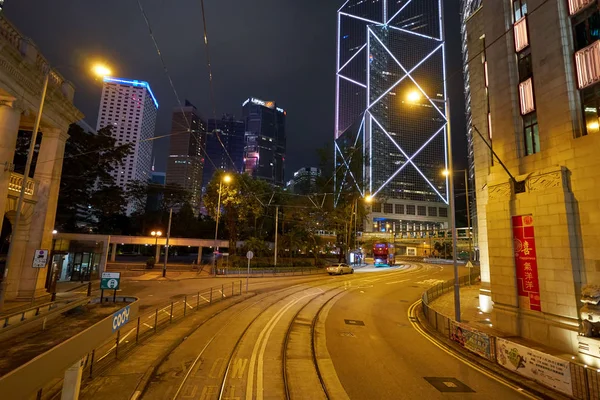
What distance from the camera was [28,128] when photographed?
20.6 meters

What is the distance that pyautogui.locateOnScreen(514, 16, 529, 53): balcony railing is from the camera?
15.0m

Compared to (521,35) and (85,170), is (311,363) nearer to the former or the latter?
(521,35)

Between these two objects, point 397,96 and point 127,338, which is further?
point 397,96

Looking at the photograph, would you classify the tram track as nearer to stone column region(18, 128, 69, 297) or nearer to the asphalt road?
the asphalt road

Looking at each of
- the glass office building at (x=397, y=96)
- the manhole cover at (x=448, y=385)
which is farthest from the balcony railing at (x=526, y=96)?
the glass office building at (x=397, y=96)

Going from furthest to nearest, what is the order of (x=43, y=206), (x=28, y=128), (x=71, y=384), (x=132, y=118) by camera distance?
(x=132, y=118) → (x=28, y=128) → (x=43, y=206) → (x=71, y=384)

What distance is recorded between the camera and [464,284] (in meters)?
31.0

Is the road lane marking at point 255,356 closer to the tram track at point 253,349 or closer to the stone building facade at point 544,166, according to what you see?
the tram track at point 253,349

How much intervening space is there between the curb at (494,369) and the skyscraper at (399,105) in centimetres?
10671

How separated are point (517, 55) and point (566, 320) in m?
12.6

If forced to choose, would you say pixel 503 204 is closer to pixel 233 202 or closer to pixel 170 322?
pixel 170 322

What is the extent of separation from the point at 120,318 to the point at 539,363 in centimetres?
1104

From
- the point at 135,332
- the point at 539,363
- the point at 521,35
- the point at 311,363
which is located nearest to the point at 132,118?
the point at 135,332

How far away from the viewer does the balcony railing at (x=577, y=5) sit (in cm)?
1255
